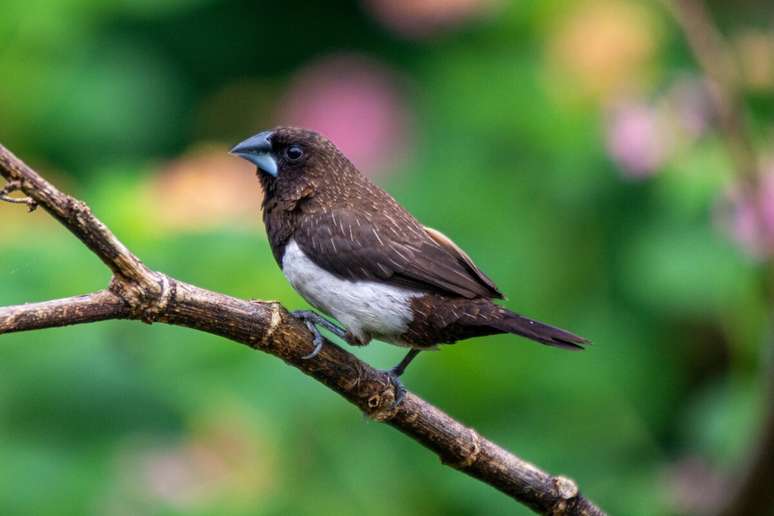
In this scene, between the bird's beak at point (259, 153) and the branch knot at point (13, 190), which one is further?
the bird's beak at point (259, 153)

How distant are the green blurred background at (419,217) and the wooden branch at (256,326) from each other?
93cm

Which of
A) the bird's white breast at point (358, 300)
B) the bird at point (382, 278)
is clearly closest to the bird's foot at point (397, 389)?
the bird at point (382, 278)

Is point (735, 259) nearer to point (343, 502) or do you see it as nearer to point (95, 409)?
point (343, 502)

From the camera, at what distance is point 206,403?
142 inches

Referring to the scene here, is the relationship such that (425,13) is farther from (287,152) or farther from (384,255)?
(384,255)

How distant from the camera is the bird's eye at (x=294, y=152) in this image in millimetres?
3270

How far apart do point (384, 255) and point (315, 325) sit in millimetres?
277

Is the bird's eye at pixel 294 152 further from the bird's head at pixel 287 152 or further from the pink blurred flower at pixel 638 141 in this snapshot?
the pink blurred flower at pixel 638 141

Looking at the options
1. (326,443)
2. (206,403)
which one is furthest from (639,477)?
(206,403)

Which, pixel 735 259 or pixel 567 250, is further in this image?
pixel 567 250

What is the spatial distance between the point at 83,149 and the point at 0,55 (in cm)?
50

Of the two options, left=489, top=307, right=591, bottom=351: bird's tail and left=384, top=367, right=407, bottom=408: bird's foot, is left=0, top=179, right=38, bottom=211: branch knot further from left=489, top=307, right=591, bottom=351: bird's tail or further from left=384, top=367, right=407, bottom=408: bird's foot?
left=489, top=307, right=591, bottom=351: bird's tail

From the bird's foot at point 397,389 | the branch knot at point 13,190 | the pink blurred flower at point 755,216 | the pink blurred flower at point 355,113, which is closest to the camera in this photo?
the branch knot at point 13,190

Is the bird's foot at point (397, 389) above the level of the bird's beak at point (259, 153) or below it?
below
